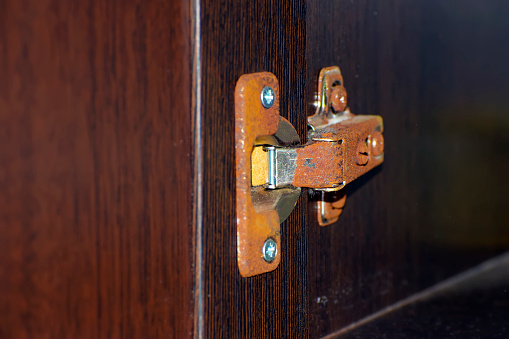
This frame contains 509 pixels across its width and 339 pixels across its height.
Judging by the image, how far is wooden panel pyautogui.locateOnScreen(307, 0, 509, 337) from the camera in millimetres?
554

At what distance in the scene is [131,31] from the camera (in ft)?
0.95

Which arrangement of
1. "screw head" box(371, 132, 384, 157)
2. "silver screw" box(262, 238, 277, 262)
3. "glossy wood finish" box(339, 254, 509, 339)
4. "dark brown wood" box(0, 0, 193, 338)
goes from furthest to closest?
"glossy wood finish" box(339, 254, 509, 339)
"screw head" box(371, 132, 384, 157)
"silver screw" box(262, 238, 277, 262)
"dark brown wood" box(0, 0, 193, 338)

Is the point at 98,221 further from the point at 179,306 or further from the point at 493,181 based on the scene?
the point at 493,181

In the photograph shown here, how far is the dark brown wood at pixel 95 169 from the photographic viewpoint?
25 centimetres

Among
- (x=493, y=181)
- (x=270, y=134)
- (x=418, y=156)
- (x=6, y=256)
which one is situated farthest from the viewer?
(x=493, y=181)

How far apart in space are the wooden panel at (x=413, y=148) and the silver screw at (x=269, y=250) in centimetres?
15

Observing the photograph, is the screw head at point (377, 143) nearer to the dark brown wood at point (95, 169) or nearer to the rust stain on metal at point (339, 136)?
the rust stain on metal at point (339, 136)

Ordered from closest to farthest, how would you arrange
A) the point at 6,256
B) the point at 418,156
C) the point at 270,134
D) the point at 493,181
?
the point at 6,256 < the point at 270,134 < the point at 418,156 < the point at 493,181

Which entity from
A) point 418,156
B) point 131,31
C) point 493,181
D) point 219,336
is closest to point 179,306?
point 219,336

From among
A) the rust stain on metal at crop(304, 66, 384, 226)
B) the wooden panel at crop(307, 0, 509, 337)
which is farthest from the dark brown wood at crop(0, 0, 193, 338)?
the wooden panel at crop(307, 0, 509, 337)

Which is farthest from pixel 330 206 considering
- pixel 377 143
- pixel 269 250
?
pixel 269 250

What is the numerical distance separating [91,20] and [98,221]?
10 centimetres

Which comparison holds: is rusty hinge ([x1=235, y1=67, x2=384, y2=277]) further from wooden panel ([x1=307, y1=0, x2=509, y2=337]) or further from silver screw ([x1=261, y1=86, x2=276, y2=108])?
wooden panel ([x1=307, y1=0, x2=509, y2=337])

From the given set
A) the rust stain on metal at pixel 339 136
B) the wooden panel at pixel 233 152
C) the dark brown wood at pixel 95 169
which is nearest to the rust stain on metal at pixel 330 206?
the rust stain on metal at pixel 339 136
